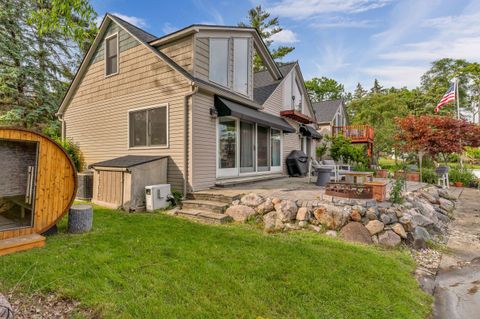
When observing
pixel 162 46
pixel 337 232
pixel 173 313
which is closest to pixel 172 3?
pixel 162 46

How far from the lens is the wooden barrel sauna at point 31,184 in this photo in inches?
171

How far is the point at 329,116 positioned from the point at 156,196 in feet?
61.3

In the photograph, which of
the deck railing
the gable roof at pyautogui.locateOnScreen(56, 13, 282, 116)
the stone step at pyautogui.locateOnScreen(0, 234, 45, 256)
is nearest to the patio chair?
the deck railing

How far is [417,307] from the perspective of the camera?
110 inches

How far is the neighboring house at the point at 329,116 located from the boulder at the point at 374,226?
1624 centimetres

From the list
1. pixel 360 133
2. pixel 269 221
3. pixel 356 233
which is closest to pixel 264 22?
pixel 360 133

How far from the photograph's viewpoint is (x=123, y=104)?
30.2ft

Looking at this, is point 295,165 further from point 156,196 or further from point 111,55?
point 111,55

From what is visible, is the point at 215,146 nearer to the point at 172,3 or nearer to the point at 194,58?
the point at 194,58

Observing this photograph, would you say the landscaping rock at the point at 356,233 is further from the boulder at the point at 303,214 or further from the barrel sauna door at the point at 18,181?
the barrel sauna door at the point at 18,181

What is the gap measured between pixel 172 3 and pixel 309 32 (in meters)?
7.79

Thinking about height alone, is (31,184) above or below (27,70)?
below

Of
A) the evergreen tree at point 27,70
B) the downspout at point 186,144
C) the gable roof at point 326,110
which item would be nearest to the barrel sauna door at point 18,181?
the downspout at point 186,144

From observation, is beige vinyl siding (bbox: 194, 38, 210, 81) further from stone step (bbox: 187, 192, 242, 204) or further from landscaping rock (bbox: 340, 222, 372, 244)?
landscaping rock (bbox: 340, 222, 372, 244)
